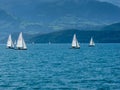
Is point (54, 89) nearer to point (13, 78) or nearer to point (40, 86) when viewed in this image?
point (40, 86)

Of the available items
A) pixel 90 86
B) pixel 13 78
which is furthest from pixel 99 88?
pixel 13 78

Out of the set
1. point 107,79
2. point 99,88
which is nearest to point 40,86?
point 99,88

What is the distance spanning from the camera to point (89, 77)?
81.9m

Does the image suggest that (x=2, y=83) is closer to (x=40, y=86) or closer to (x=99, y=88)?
(x=40, y=86)

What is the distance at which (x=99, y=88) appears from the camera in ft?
222

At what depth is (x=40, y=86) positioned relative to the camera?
229 ft

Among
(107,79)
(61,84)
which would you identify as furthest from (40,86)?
(107,79)

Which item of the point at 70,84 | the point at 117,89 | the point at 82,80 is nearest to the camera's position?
the point at 117,89

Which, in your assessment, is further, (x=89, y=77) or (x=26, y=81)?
(x=89, y=77)

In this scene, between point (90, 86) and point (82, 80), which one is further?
point (82, 80)

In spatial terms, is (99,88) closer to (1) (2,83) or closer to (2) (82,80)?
(2) (82,80)

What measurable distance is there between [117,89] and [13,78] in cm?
2236

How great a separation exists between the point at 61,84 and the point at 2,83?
949cm

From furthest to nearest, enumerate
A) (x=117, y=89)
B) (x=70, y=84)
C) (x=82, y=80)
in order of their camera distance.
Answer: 1. (x=82, y=80)
2. (x=70, y=84)
3. (x=117, y=89)
